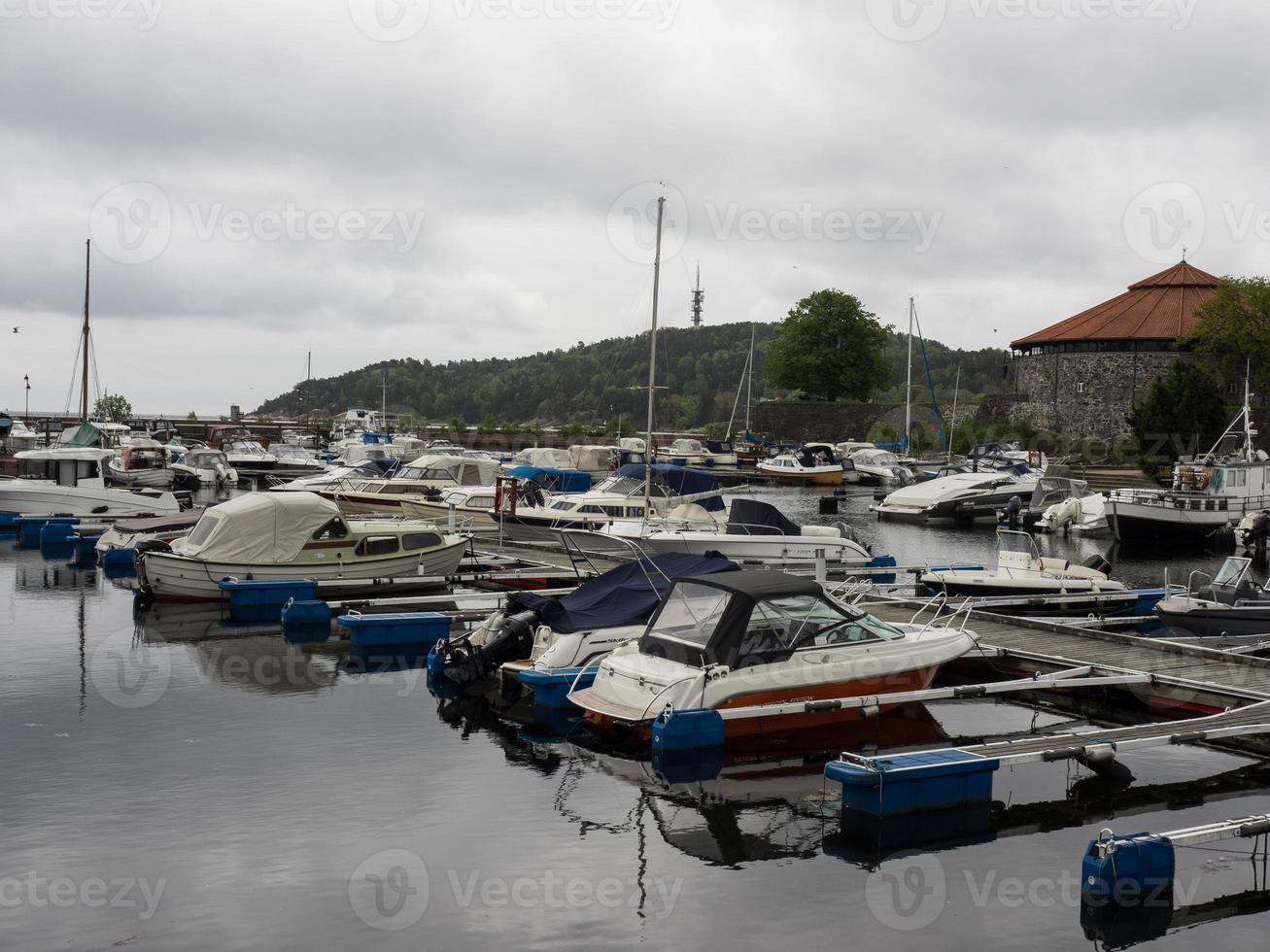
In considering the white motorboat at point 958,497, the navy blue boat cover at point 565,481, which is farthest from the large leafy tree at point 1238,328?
the navy blue boat cover at point 565,481

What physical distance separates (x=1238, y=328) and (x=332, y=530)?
207ft

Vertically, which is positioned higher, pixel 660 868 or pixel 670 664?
pixel 670 664

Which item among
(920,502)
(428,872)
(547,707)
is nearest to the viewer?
(428,872)

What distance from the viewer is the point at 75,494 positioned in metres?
38.7

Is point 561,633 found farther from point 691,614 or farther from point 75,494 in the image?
point 75,494

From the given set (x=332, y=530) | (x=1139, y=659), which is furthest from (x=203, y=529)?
(x=1139, y=659)

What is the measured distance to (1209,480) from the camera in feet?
132

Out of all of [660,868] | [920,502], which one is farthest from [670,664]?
[920,502]

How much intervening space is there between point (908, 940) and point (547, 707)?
7408 mm

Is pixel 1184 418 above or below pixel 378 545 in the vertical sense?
above

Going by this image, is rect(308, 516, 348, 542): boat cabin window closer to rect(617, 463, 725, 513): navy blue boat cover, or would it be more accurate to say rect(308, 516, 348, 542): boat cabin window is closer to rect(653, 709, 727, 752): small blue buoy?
rect(617, 463, 725, 513): navy blue boat cover

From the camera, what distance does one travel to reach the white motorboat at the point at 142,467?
5016 centimetres

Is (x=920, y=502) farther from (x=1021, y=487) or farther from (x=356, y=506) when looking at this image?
(x=356, y=506)

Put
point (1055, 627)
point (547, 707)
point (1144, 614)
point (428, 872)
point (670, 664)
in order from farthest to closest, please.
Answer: point (1144, 614), point (1055, 627), point (547, 707), point (670, 664), point (428, 872)
